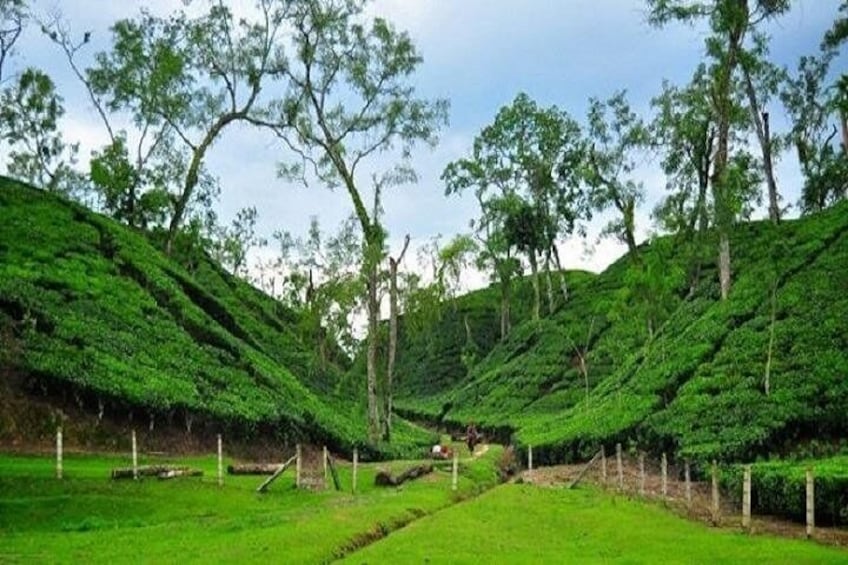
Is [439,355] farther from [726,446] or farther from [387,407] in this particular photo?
[726,446]

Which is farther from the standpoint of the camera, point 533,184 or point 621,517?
point 533,184

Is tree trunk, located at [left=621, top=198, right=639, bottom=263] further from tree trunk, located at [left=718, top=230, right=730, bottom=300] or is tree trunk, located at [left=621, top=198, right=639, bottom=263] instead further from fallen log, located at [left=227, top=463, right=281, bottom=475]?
fallen log, located at [left=227, top=463, right=281, bottom=475]

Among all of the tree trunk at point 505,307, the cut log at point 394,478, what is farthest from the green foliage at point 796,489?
the tree trunk at point 505,307

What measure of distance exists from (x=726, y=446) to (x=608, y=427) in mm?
10084

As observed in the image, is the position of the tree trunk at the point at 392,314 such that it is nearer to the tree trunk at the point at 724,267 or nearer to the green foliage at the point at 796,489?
the tree trunk at the point at 724,267

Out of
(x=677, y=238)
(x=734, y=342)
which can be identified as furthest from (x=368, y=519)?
(x=677, y=238)

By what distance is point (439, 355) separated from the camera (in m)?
104

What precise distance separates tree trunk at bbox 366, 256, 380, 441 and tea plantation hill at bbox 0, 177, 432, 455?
1.52 m

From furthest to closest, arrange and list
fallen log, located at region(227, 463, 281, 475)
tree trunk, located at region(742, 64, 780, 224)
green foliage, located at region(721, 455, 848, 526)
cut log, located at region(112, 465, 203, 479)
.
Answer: tree trunk, located at region(742, 64, 780, 224) < fallen log, located at region(227, 463, 281, 475) < cut log, located at region(112, 465, 203, 479) < green foliage, located at region(721, 455, 848, 526)

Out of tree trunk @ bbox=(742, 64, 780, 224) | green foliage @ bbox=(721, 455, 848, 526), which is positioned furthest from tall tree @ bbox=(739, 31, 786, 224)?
green foliage @ bbox=(721, 455, 848, 526)

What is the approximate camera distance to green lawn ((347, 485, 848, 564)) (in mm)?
19734

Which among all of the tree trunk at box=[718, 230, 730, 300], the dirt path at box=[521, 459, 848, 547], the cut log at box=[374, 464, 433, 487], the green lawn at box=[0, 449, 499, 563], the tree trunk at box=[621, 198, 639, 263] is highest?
the tree trunk at box=[621, 198, 639, 263]

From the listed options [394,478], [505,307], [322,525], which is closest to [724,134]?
[394,478]

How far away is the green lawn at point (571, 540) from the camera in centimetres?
1973
